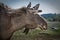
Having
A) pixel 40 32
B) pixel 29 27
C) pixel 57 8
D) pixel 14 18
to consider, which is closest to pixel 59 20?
pixel 57 8

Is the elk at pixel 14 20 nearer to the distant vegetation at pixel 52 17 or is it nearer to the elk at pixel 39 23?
the elk at pixel 39 23

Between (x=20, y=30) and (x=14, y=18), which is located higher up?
(x=14, y=18)

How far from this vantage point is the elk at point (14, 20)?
1.85 m

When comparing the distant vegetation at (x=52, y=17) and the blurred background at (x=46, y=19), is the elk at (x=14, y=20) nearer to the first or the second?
the blurred background at (x=46, y=19)

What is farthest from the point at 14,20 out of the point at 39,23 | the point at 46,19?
the point at 46,19

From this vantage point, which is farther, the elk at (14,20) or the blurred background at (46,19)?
the blurred background at (46,19)

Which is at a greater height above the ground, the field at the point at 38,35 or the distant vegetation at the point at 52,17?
the distant vegetation at the point at 52,17

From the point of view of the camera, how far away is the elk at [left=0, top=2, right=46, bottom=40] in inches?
72.9

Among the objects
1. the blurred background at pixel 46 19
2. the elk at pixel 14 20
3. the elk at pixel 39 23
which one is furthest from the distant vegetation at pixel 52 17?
the elk at pixel 14 20

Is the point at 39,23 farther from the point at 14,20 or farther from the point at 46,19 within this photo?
the point at 14,20

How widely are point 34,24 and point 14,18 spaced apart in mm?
241

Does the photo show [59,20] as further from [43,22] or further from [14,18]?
[14,18]

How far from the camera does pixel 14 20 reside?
1.86m

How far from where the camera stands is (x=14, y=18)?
186 centimetres
